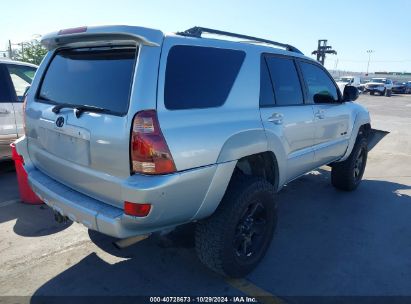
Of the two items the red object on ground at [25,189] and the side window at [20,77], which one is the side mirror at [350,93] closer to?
the red object on ground at [25,189]

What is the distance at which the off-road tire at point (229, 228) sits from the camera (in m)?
2.53

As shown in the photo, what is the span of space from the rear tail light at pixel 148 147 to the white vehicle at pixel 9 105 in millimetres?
3741

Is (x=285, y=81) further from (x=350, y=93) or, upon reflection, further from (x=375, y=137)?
(x=375, y=137)

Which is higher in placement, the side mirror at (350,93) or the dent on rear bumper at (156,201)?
the side mirror at (350,93)

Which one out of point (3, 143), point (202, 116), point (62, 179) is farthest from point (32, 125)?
point (3, 143)

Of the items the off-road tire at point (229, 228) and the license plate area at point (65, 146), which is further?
the off-road tire at point (229, 228)

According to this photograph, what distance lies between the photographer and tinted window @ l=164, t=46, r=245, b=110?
2199 millimetres

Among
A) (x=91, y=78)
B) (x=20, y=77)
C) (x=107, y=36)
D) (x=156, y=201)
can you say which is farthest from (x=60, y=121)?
(x=20, y=77)

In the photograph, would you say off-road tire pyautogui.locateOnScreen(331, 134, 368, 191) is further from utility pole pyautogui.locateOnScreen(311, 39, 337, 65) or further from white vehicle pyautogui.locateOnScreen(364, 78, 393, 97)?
white vehicle pyautogui.locateOnScreen(364, 78, 393, 97)

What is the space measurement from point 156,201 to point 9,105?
12.9 feet

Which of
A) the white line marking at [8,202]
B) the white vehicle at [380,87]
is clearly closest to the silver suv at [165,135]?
the white line marking at [8,202]

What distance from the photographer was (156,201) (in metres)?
2.08

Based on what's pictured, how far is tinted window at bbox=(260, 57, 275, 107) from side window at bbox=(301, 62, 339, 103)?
0.81 metres

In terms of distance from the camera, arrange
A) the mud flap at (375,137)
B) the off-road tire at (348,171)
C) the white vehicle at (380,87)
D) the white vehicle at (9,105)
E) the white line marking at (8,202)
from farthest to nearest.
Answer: the white vehicle at (380,87)
the mud flap at (375,137)
the white vehicle at (9,105)
the off-road tire at (348,171)
the white line marking at (8,202)
